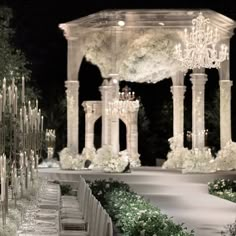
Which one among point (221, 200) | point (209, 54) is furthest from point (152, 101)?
point (221, 200)

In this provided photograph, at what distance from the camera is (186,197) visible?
19188 mm

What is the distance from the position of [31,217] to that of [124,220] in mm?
1843

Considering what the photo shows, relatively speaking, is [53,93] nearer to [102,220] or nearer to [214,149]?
[214,149]

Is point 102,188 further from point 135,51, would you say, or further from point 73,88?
point 135,51

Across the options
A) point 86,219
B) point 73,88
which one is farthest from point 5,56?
point 73,88

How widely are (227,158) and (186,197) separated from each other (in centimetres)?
795

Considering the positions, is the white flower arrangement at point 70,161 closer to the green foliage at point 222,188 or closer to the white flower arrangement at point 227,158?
the white flower arrangement at point 227,158

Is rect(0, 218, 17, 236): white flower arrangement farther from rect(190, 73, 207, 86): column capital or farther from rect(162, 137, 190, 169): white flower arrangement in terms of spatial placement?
rect(162, 137, 190, 169): white flower arrangement

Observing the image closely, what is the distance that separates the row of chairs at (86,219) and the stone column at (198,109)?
1007 centimetres

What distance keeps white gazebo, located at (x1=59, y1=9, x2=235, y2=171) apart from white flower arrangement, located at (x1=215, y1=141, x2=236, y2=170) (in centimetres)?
87

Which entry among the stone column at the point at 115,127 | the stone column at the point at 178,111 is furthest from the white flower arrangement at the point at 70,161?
the stone column at the point at 178,111

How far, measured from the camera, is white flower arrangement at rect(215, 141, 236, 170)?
26.8 metres

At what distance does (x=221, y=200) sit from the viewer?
706 inches

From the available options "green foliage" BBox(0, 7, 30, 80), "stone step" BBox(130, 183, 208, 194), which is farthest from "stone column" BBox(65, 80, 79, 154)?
"green foliage" BBox(0, 7, 30, 80)
